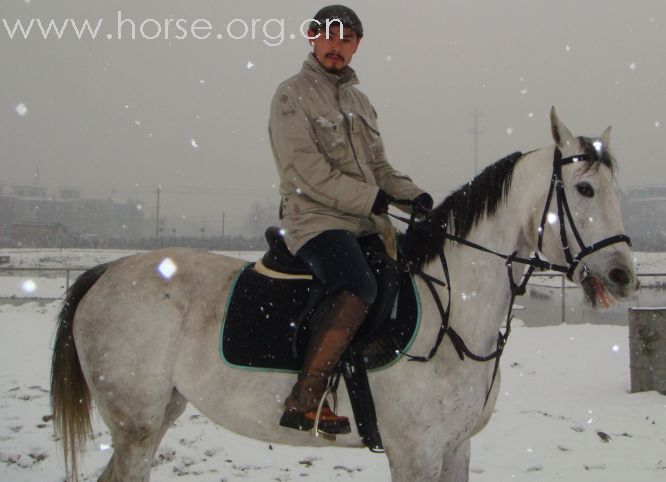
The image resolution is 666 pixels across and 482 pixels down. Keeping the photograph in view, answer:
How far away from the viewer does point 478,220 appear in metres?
2.76

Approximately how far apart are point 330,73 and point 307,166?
2.33 feet

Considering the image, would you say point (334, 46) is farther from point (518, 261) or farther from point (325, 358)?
point (325, 358)

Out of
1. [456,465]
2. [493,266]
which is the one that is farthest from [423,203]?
[456,465]

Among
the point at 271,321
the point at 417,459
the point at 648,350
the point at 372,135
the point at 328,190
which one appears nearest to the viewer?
the point at 417,459

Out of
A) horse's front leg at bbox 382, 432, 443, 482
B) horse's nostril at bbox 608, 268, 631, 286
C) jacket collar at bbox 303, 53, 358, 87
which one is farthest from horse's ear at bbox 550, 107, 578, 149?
horse's front leg at bbox 382, 432, 443, 482

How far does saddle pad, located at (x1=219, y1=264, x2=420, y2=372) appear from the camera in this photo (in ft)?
8.96

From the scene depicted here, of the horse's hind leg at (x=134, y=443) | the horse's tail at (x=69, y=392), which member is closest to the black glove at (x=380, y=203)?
the horse's hind leg at (x=134, y=443)

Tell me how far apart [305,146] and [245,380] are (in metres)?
1.39

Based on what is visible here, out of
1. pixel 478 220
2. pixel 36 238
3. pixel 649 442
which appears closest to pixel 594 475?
pixel 649 442

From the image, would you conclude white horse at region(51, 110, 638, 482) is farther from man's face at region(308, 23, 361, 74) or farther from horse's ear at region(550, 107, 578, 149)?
man's face at region(308, 23, 361, 74)

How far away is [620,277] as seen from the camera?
224 cm

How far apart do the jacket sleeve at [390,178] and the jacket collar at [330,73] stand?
12.9 inches

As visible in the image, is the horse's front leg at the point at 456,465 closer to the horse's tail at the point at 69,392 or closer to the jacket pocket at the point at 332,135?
the jacket pocket at the point at 332,135

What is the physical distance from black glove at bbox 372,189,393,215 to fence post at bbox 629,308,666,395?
5.79 meters
